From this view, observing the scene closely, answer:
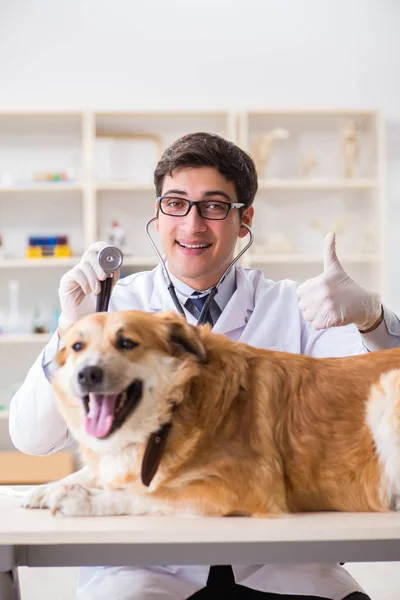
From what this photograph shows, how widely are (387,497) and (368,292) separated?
53 cm

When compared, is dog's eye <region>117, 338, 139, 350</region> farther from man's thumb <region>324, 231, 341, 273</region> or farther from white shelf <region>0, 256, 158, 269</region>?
white shelf <region>0, 256, 158, 269</region>

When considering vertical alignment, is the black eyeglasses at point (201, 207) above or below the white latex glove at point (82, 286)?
above

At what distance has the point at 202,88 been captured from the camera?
5.08 metres

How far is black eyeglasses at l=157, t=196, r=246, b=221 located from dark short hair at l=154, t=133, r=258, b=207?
7cm

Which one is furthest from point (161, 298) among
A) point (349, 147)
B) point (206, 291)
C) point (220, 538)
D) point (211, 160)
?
point (349, 147)

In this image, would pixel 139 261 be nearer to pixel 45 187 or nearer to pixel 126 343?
pixel 45 187

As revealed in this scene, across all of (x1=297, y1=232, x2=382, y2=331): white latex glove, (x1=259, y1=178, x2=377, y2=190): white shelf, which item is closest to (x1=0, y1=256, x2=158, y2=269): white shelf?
(x1=259, y1=178, x2=377, y2=190): white shelf

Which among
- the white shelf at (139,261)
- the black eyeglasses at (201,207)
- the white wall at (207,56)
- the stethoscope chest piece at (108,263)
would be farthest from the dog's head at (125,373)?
the white wall at (207,56)

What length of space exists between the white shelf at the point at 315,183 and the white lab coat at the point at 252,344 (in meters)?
2.51

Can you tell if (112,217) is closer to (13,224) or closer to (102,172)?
(102,172)

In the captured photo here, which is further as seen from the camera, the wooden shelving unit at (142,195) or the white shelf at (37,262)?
the wooden shelving unit at (142,195)

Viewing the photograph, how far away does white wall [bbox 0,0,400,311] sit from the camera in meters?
5.02

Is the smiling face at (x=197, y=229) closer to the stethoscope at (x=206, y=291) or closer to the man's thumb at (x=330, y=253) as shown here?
the stethoscope at (x=206, y=291)

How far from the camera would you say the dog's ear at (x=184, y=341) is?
1326mm
